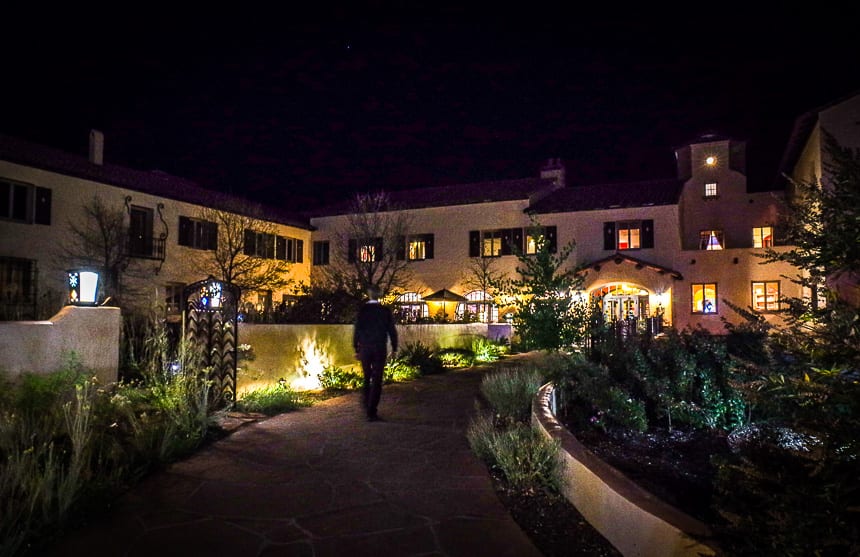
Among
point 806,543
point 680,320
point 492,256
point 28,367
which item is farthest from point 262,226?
point 806,543

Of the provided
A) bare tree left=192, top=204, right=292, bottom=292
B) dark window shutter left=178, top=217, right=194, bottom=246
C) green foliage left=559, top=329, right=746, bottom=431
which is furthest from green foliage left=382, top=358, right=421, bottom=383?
dark window shutter left=178, top=217, right=194, bottom=246

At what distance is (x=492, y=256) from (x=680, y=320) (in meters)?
9.48

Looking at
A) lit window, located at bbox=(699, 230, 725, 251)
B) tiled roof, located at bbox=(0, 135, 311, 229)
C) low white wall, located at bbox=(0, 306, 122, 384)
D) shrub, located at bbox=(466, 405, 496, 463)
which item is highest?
tiled roof, located at bbox=(0, 135, 311, 229)

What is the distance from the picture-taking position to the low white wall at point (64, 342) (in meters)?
6.01

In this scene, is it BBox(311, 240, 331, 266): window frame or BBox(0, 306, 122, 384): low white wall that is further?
BBox(311, 240, 331, 266): window frame

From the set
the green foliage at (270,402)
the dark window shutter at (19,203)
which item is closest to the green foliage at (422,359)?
the green foliage at (270,402)

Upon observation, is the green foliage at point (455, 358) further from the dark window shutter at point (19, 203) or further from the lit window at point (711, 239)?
the lit window at point (711, 239)

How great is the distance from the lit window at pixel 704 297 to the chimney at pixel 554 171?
1014cm

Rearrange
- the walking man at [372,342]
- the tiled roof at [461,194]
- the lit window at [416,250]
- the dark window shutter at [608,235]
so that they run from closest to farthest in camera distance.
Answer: the walking man at [372,342] → the dark window shutter at [608,235] → the tiled roof at [461,194] → the lit window at [416,250]

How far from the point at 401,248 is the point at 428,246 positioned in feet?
4.91

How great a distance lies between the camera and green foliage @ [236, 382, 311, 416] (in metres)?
7.93

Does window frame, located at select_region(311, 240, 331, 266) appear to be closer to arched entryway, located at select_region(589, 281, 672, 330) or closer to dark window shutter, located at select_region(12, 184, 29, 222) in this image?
arched entryway, located at select_region(589, 281, 672, 330)

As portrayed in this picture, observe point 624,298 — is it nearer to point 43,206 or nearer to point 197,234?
point 197,234

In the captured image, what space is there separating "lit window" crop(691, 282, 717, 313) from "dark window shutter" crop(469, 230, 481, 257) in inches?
415
